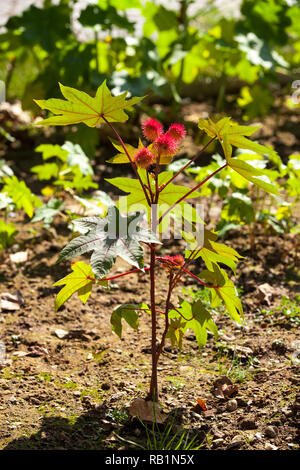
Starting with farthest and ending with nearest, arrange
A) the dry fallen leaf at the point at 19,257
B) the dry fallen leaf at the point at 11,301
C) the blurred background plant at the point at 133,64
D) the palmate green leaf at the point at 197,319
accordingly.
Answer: the blurred background plant at the point at 133,64 < the dry fallen leaf at the point at 19,257 < the dry fallen leaf at the point at 11,301 < the palmate green leaf at the point at 197,319

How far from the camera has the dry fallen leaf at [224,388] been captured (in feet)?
7.11

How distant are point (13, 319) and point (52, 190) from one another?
3.87ft

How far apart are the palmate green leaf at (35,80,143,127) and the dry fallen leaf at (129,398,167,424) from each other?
97cm

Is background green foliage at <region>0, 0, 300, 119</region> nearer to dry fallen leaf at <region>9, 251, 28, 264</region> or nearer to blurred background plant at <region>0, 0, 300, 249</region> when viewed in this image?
blurred background plant at <region>0, 0, 300, 249</region>

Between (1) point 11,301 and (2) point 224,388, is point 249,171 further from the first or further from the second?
(1) point 11,301

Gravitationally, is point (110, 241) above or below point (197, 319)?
above

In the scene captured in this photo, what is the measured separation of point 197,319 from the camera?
2002 mm

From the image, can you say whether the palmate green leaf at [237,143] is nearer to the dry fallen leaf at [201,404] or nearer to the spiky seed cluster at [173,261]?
the spiky seed cluster at [173,261]

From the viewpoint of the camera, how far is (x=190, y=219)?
1905 millimetres

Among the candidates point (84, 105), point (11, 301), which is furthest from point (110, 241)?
point (11, 301)

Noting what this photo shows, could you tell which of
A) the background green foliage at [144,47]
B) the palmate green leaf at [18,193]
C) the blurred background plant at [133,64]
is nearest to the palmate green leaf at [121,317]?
the palmate green leaf at [18,193]

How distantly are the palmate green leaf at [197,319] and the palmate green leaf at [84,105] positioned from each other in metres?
0.68

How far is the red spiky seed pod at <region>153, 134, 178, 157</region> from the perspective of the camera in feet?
5.97

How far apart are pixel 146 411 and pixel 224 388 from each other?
33 cm
